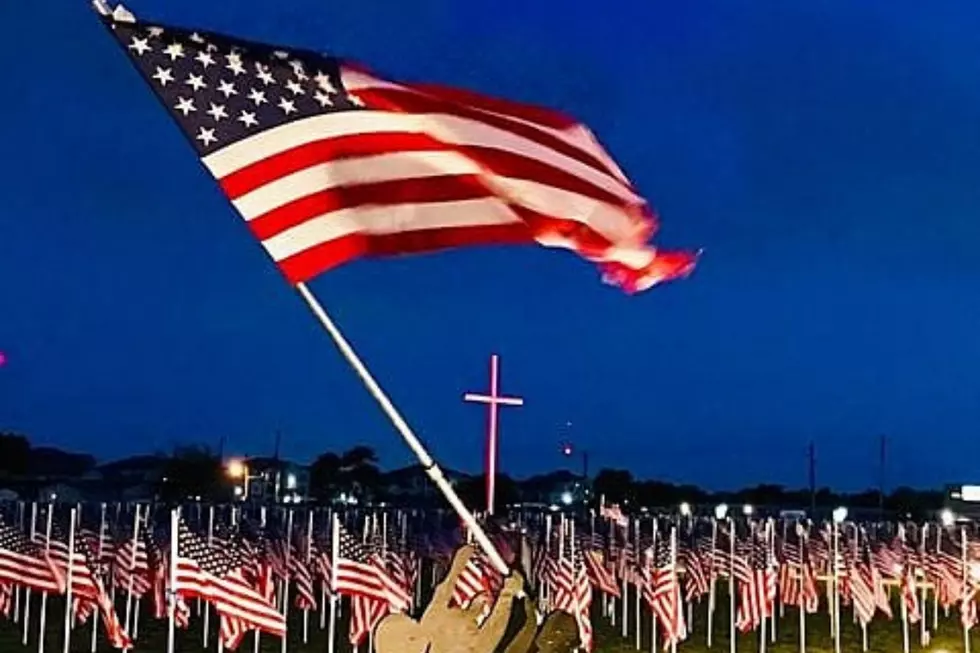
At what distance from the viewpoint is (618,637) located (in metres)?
32.1

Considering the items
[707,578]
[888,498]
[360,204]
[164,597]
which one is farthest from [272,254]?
[888,498]

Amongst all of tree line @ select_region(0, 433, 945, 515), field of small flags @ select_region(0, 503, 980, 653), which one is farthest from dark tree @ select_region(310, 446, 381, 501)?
field of small flags @ select_region(0, 503, 980, 653)

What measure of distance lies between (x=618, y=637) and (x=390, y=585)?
11878 millimetres

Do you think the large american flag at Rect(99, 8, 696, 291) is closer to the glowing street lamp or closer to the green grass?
the green grass

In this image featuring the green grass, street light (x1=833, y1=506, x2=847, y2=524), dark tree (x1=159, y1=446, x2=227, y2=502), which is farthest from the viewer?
dark tree (x1=159, y1=446, x2=227, y2=502)

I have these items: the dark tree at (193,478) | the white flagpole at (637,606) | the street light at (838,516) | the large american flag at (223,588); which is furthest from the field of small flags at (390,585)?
the dark tree at (193,478)

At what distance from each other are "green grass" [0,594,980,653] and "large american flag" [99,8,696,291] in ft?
65.9

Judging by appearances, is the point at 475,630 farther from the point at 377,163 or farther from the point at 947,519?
the point at 947,519

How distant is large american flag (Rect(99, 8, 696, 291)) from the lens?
817 cm

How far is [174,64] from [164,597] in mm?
22823

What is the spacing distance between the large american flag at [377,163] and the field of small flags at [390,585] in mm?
10045

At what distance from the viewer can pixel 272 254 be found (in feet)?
26.9

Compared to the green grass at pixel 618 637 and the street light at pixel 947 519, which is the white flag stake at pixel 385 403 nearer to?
the green grass at pixel 618 637

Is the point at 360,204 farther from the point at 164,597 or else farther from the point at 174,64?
the point at 164,597
